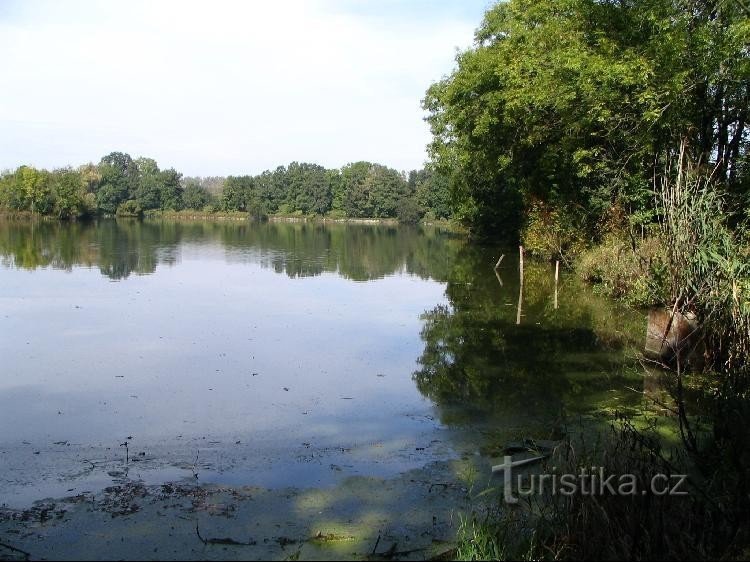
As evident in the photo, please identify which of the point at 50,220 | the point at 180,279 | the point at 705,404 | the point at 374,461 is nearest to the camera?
the point at 374,461

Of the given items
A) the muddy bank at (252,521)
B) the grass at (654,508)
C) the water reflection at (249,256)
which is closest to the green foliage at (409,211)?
the water reflection at (249,256)

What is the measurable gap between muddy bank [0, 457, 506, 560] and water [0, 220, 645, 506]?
36cm

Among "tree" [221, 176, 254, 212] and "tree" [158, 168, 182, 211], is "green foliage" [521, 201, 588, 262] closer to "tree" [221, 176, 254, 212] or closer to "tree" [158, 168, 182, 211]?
"tree" [221, 176, 254, 212]

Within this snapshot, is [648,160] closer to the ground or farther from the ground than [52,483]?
farther from the ground

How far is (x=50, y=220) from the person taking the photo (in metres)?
69.5

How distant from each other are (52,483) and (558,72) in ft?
48.8

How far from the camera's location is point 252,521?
4906mm

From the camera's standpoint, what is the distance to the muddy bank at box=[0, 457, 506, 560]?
440cm

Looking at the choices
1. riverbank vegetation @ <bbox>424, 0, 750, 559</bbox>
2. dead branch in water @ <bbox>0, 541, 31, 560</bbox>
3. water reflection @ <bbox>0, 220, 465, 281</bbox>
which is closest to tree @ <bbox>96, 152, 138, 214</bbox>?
water reflection @ <bbox>0, 220, 465, 281</bbox>

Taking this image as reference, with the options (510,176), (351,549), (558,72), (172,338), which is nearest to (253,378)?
(172,338)

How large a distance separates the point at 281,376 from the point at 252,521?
5097 millimetres

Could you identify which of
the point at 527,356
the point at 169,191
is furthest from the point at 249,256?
the point at 169,191

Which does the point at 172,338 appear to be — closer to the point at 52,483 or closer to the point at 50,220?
the point at 52,483

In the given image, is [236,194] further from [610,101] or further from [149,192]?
[610,101]
